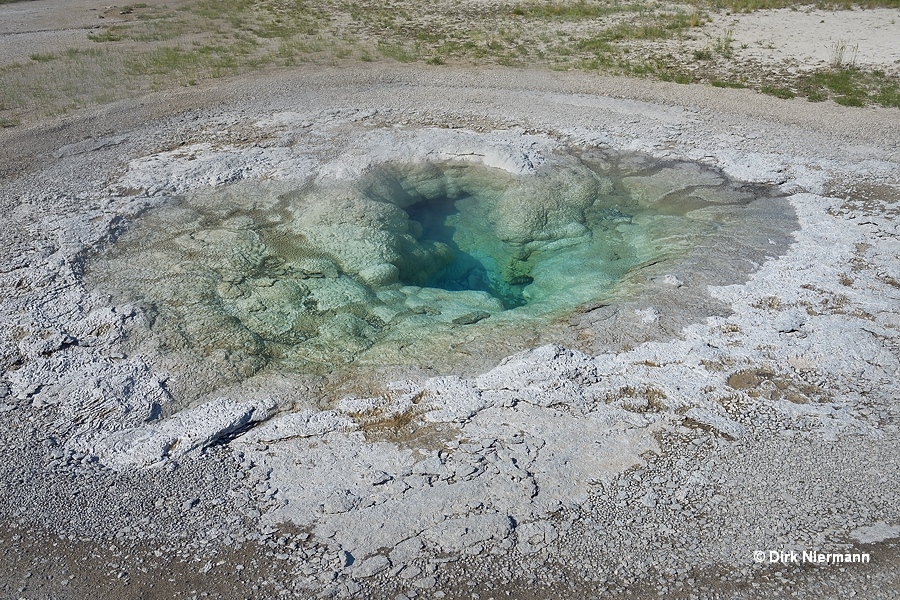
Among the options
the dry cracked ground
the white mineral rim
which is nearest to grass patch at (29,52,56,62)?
the dry cracked ground

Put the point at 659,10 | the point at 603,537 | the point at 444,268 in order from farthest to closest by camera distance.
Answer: the point at 659,10, the point at 444,268, the point at 603,537

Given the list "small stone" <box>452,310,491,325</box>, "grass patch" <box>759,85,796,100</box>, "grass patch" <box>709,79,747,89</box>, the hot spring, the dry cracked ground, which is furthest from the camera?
"grass patch" <box>709,79,747,89</box>

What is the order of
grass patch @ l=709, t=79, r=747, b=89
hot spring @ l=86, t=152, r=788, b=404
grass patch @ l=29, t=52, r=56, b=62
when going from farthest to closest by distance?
grass patch @ l=29, t=52, r=56, b=62 → grass patch @ l=709, t=79, r=747, b=89 → hot spring @ l=86, t=152, r=788, b=404

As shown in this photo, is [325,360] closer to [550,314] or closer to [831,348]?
[550,314]

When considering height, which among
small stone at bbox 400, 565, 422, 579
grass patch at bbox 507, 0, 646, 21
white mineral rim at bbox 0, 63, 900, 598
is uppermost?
grass patch at bbox 507, 0, 646, 21

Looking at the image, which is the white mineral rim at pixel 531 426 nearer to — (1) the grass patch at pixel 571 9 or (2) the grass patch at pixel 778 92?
(2) the grass patch at pixel 778 92

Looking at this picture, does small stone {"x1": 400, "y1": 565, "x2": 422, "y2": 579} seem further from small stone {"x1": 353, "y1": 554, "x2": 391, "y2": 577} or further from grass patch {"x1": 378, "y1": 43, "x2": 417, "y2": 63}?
grass patch {"x1": 378, "y1": 43, "x2": 417, "y2": 63}

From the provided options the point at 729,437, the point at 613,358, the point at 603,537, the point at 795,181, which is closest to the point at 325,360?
the point at 613,358
